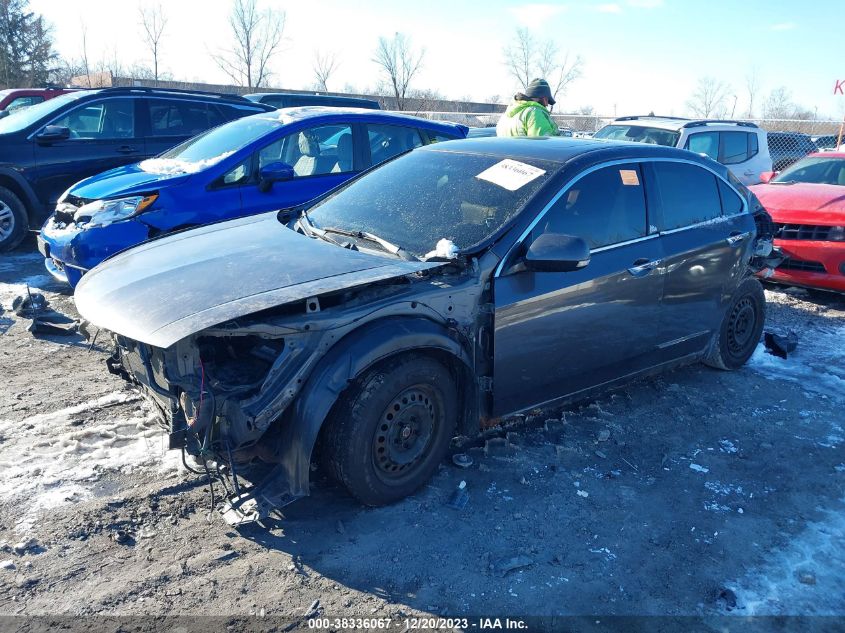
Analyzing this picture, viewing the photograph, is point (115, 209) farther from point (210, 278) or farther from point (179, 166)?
point (210, 278)

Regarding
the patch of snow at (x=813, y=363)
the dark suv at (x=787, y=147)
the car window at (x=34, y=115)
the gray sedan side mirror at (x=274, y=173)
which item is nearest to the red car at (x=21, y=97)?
the car window at (x=34, y=115)

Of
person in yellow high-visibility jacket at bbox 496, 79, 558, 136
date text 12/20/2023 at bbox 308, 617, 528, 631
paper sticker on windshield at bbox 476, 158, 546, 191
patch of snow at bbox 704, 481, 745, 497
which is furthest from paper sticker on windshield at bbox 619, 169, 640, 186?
date text 12/20/2023 at bbox 308, 617, 528, 631

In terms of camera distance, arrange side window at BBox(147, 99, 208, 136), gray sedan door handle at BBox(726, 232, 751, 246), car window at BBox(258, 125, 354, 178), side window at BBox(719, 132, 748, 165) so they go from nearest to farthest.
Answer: gray sedan door handle at BBox(726, 232, 751, 246), car window at BBox(258, 125, 354, 178), side window at BBox(147, 99, 208, 136), side window at BBox(719, 132, 748, 165)

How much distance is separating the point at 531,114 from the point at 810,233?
132 inches

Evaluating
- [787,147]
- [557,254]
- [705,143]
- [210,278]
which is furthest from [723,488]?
[787,147]

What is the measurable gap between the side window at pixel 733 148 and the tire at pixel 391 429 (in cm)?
924

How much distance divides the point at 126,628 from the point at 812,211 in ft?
24.6

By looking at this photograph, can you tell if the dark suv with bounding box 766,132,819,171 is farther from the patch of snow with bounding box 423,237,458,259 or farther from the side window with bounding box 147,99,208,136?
the patch of snow with bounding box 423,237,458,259

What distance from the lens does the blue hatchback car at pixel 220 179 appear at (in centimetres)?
599

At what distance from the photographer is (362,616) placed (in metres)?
2.79

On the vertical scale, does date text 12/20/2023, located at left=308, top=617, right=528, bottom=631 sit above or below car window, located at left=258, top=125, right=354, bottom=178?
below

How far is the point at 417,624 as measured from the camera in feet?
9.07

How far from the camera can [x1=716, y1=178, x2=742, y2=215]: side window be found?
16.9 ft

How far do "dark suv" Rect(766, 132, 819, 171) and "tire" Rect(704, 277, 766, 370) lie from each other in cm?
1413
